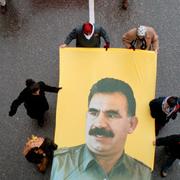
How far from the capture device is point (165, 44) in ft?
26.8

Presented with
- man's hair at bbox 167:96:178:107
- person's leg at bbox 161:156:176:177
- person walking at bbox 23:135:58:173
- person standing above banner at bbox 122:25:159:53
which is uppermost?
person standing above banner at bbox 122:25:159:53

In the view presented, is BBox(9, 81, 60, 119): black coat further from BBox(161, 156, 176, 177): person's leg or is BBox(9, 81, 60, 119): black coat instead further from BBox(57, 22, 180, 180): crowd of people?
BBox(161, 156, 176, 177): person's leg

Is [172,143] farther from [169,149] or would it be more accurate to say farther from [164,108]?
[164,108]

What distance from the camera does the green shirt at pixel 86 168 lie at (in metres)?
6.06

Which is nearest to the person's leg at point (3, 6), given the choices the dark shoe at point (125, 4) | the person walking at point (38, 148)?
the dark shoe at point (125, 4)

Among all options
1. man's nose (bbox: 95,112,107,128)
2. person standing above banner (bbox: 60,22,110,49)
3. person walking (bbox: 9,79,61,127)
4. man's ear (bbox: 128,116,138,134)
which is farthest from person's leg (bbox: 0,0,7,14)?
man's ear (bbox: 128,116,138,134)

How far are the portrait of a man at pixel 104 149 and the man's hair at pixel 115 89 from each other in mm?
16

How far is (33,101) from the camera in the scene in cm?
668

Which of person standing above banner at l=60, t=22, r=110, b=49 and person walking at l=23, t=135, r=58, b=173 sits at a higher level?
person standing above banner at l=60, t=22, r=110, b=49

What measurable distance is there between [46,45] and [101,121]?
255 cm

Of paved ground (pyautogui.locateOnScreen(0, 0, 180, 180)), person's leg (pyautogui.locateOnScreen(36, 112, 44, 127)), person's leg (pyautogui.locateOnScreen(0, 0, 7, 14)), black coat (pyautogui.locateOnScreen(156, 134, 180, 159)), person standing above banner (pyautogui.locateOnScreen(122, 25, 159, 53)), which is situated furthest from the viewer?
person's leg (pyautogui.locateOnScreen(0, 0, 7, 14))

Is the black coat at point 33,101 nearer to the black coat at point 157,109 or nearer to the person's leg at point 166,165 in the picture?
the black coat at point 157,109

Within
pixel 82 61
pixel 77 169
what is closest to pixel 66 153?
pixel 77 169

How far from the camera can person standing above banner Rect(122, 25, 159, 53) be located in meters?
6.79
